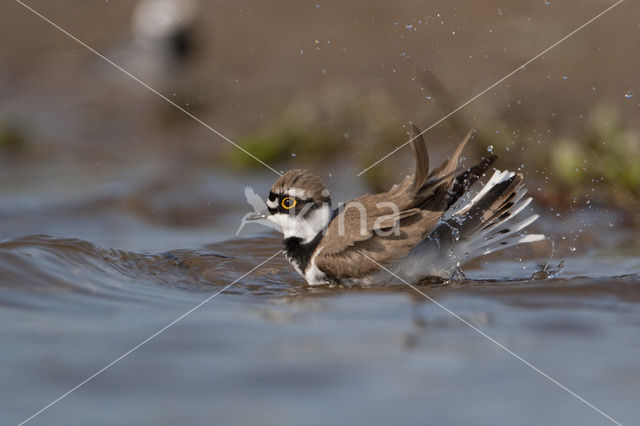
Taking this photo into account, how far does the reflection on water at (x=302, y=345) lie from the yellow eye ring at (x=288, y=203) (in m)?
0.61

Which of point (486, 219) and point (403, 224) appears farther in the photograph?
point (486, 219)

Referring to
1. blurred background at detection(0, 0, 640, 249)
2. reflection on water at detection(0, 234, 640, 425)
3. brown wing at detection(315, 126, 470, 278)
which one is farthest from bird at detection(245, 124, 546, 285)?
blurred background at detection(0, 0, 640, 249)

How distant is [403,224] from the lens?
6.41 meters

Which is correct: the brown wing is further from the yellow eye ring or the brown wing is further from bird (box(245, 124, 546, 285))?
the yellow eye ring

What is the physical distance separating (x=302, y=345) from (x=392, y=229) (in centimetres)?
189

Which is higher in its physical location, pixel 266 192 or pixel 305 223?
pixel 266 192

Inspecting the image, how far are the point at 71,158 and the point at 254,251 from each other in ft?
14.2

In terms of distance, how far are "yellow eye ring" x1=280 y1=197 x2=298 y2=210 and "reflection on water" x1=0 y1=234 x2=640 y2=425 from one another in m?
0.61

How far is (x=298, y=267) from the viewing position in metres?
6.67

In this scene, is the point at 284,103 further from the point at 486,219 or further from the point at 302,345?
the point at 302,345

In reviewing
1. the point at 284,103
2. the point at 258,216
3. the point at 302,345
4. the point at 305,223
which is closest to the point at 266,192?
the point at 258,216

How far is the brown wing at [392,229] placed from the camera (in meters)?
6.34

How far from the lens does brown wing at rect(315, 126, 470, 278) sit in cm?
634

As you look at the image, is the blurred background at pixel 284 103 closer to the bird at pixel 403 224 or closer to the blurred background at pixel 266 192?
the blurred background at pixel 266 192
